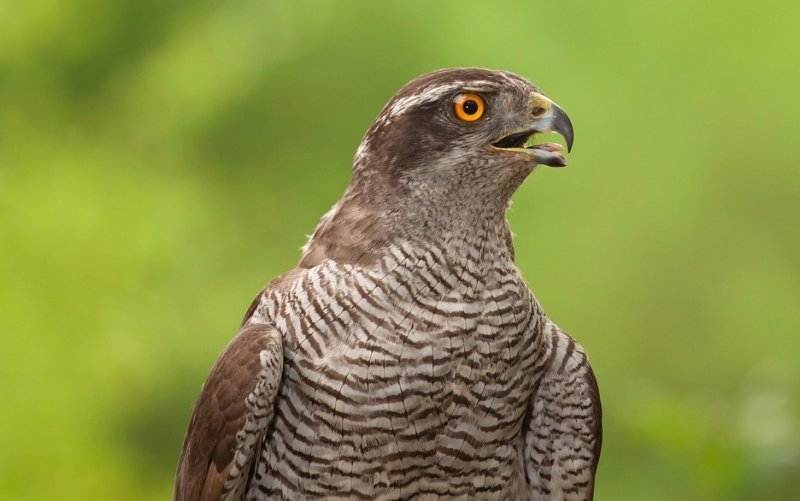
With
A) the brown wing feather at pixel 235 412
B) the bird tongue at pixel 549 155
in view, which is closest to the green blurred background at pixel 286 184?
the brown wing feather at pixel 235 412

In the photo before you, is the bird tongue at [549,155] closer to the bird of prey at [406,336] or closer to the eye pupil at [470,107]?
the bird of prey at [406,336]

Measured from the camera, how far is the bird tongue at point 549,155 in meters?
2.01

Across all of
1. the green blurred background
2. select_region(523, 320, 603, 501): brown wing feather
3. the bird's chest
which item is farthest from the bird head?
the green blurred background

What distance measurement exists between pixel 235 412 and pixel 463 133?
783mm

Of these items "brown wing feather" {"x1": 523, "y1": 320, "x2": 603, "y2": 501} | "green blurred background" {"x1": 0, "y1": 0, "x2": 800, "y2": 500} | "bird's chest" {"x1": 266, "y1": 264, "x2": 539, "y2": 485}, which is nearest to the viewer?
"bird's chest" {"x1": 266, "y1": 264, "x2": 539, "y2": 485}

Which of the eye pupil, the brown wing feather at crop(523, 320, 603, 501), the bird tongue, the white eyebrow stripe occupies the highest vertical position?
the white eyebrow stripe

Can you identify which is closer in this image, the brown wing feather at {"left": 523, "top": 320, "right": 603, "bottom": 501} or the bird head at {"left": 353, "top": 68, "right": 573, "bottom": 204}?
the bird head at {"left": 353, "top": 68, "right": 573, "bottom": 204}

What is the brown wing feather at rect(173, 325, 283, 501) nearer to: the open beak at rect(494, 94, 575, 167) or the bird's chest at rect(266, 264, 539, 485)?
the bird's chest at rect(266, 264, 539, 485)

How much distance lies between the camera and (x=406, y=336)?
201 centimetres

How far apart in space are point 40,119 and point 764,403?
317cm

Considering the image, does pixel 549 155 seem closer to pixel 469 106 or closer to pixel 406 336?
pixel 469 106

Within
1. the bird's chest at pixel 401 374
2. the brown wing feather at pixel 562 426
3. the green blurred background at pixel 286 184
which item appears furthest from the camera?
the green blurred background at pixel 286 184

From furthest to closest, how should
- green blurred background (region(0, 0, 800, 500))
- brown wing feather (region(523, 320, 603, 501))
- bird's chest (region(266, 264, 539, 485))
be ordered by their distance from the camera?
green blurred background (region(0, 0, 800, 500)) → brown wing feather (region(523, 320, 603, 501)) → bird's chest (region(266, 264, 539, 485))

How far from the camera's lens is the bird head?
6.76ft
